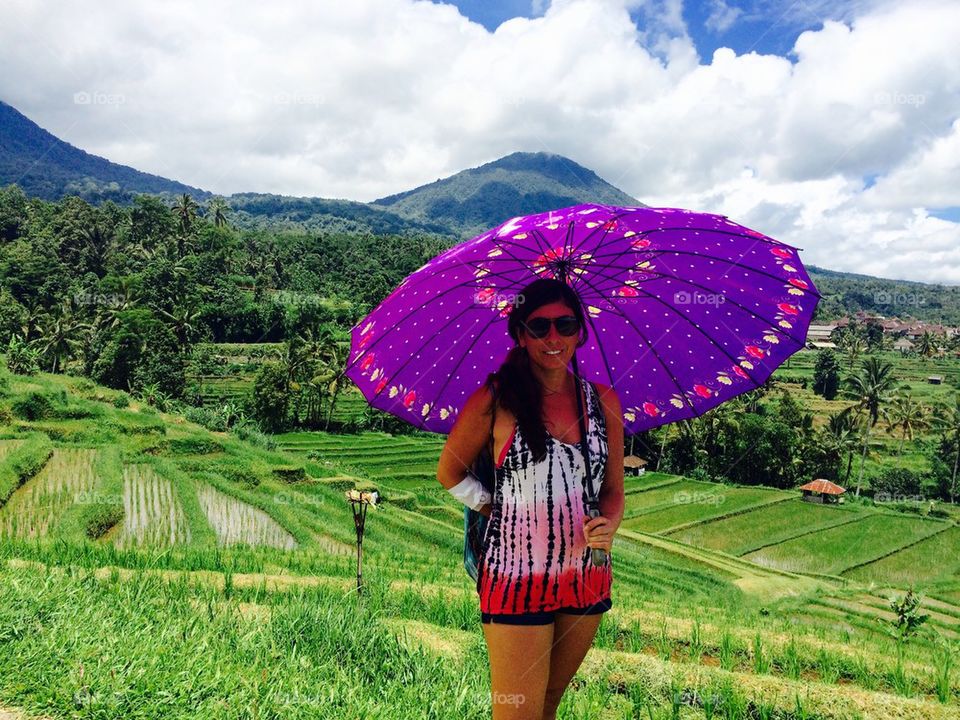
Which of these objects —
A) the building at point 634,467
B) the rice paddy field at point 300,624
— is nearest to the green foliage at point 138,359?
the rice paddy field at point 300,624

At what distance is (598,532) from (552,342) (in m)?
0.56

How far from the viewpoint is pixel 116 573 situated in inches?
172

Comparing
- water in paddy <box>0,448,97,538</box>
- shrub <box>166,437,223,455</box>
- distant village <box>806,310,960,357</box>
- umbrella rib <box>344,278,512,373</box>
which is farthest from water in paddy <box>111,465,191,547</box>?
distant village <box>806,310,960,357</box>

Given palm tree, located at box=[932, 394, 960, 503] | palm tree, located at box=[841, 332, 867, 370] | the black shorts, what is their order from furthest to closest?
palm tree, located at box=[841, 332, 867, 370] → palm tree, located at box=[932, 394, 960, 503] → the black shorts

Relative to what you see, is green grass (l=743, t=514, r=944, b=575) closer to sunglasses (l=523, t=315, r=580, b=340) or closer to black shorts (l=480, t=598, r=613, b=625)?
black shorts (l=480, t=598, r=613, b=625)

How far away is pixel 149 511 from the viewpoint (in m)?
12.2

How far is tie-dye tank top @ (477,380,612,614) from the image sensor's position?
1.75 meters

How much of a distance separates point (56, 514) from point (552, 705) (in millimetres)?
11670

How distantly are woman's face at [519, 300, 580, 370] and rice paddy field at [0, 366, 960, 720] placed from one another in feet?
5.19

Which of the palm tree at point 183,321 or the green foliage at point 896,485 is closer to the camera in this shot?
the green foliage at point 896,485

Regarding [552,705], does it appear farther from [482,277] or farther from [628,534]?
[628,534]

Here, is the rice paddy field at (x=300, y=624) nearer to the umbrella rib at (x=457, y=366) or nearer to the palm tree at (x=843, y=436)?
the umbrella rib at (x=457, y=366)

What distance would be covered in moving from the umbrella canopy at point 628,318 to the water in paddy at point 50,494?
885 cm

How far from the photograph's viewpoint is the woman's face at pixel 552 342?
179 cm
